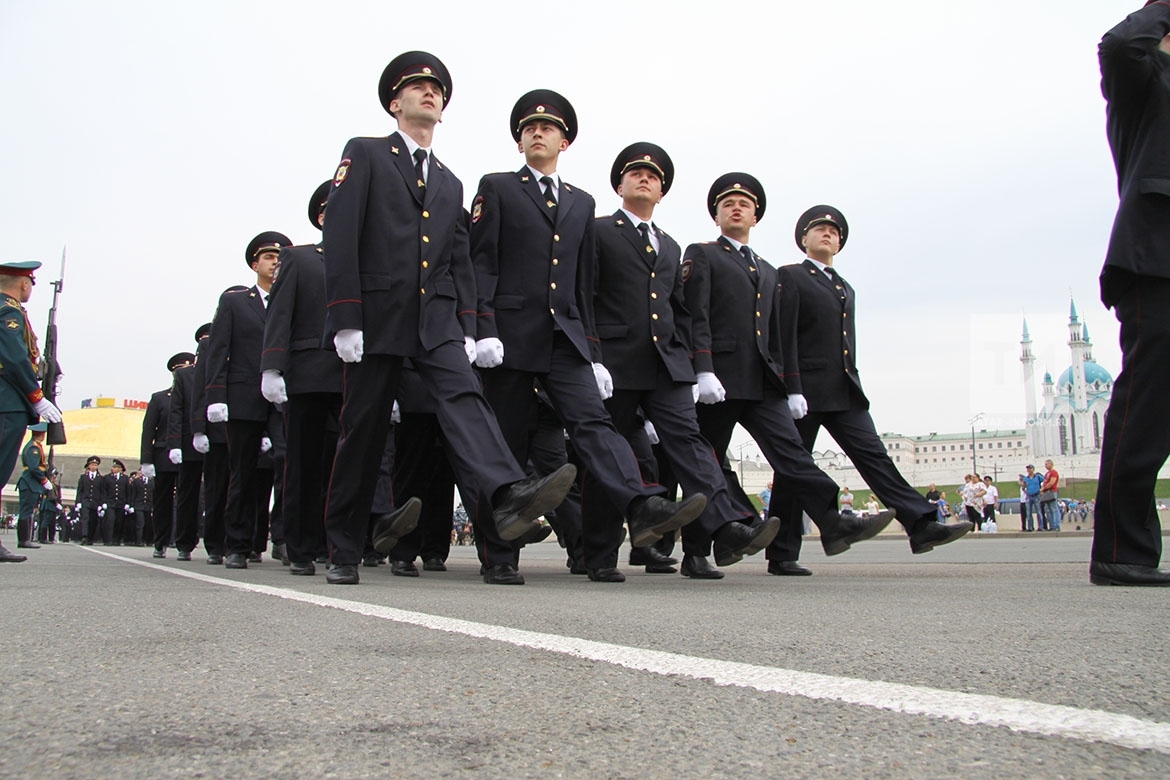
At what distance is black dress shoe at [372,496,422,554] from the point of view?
5191 millimetres

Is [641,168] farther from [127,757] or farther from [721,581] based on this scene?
[127,757]

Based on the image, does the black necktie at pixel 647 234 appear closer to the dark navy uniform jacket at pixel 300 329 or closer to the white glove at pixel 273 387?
the dark navy uniform jacket at pixel 300 329

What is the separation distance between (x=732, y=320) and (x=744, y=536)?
1.82 meters

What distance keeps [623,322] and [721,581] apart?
1.64 metres

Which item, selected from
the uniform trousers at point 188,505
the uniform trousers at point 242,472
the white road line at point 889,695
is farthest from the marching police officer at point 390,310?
the uniform trousers at point 188,505

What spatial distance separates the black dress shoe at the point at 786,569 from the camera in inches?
267

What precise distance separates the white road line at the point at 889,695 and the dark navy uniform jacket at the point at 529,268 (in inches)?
119

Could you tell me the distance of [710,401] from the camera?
6547mm

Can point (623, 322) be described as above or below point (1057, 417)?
below

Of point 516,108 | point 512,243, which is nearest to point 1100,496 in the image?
point 512,243

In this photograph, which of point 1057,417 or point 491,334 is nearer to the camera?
point 491,334

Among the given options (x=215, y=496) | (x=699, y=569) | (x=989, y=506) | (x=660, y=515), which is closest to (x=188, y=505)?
(x=215, y=496)

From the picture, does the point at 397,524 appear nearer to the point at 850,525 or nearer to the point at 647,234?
the point at 647,234

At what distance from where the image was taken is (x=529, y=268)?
578 cm
